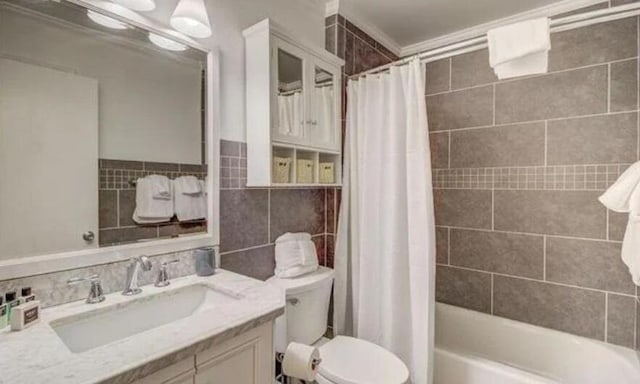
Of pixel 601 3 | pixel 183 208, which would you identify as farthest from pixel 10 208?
pixel 601 3

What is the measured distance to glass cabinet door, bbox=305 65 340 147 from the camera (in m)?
1.85

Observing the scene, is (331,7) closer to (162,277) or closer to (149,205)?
(149,205)

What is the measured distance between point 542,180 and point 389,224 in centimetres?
107

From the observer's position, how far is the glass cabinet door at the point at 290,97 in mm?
1654

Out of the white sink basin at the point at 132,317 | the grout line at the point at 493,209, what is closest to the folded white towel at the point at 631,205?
the grout line at the point at 493,209

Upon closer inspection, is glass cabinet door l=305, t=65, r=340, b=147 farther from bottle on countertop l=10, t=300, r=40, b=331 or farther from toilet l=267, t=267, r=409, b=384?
bottle on countertop l=10, t=300, r=40, b=331

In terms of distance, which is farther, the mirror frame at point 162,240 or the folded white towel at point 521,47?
the folded white towel at point 521,47

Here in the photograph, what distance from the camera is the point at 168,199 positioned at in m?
1.39

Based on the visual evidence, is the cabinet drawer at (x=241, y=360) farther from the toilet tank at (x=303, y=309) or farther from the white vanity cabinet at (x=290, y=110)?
the white vanity cabinet at (x=290, y=110)

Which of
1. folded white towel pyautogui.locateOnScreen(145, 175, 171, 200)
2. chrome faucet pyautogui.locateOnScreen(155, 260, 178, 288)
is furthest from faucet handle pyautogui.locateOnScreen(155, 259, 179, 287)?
folded white towel pyautogui.locateOnScreen(145, 175, 171, 200)

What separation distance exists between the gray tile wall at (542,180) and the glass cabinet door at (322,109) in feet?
2.98

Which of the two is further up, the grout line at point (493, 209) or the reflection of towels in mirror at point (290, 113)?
the reflection of towels in mirror at point (290, 113)

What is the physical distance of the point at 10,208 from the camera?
99 centimetres

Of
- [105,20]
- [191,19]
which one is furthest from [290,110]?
[105,20]
